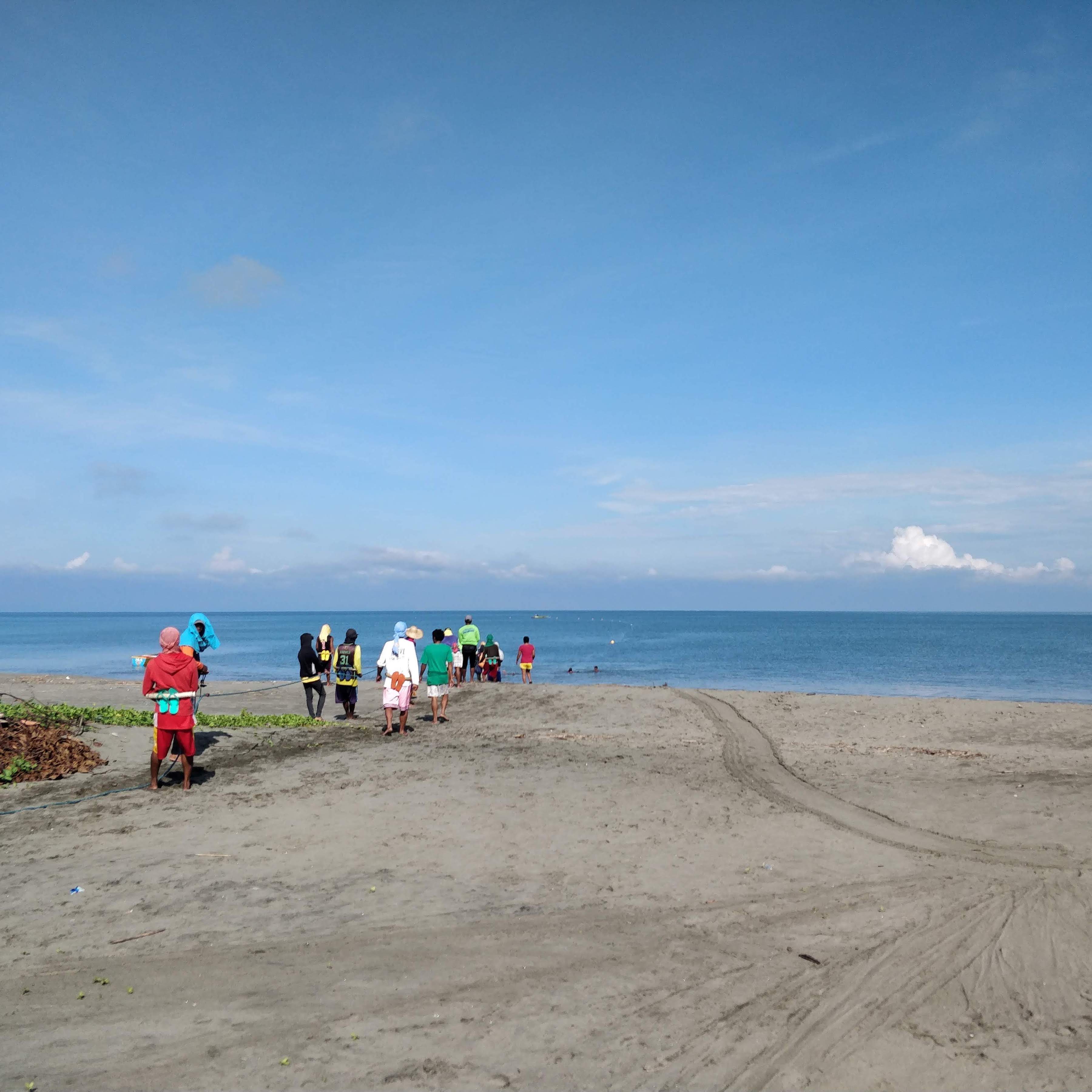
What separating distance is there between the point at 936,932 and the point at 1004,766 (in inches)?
311

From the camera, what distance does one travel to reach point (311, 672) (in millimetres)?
Result: 17906

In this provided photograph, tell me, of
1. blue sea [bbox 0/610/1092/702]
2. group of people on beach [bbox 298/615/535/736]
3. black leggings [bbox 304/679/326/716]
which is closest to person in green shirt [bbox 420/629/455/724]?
group of people on beach [bbox 298/615/535/736]

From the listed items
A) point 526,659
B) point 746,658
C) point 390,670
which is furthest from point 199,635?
point 746,658

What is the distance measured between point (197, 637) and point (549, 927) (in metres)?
10.1

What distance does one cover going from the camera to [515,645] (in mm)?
115438

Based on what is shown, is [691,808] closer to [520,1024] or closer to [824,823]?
[824,823]

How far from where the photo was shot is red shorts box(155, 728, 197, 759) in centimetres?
1090

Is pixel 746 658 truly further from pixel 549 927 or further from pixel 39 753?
pixel 549 927

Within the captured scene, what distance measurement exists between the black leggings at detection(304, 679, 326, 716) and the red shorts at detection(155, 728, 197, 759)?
21.3 feet

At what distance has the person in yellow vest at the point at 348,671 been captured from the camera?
17.3 meters

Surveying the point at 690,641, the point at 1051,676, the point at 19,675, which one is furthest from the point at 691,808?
the point at 690,641

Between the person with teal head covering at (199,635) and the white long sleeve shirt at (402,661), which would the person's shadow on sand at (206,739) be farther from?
the white long sleeve shirt at (402,661)

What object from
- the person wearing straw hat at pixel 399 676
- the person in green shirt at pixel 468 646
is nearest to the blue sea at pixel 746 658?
the person in green shirt at pixel 468 646

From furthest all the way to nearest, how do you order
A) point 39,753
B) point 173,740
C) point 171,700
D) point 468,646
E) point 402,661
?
point 468,646, point 402,661, point 39,753, point 173,740, point 171,700
